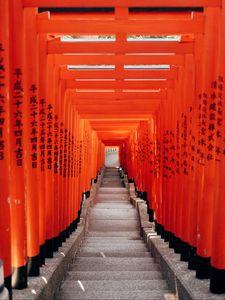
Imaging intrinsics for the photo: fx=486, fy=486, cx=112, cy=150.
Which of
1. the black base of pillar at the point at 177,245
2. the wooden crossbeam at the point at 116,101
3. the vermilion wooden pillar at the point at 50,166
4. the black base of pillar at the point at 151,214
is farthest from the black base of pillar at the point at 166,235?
the black base of pillar at the point at 151,214

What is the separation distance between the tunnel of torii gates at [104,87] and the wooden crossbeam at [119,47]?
0.05 feet

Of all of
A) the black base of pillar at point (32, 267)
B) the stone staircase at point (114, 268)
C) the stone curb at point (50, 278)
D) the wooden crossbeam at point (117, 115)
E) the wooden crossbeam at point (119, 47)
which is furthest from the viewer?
the wooden crossbeam at point (117, 115)

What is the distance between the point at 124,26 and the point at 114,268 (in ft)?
16.6

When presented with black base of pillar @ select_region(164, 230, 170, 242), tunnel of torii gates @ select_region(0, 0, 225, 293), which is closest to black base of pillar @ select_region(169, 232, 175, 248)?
tunnel of torii gates @ select_region(0, 0, 225, 293)

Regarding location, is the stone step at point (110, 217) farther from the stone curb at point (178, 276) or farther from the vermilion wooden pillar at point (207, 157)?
the vermilion wooden pillar at point (207, 157)

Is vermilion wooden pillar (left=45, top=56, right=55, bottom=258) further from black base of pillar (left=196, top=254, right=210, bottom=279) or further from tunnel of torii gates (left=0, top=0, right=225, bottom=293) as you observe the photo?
black base of pillar (left=196, top=254, right=210, bottom=279)

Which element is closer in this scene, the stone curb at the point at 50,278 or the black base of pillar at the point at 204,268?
the stone curb at the point at 50,278

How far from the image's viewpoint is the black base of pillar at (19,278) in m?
5.84

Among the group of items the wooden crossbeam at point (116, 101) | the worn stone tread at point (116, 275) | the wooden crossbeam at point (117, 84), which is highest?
the wooden crossbeam at point (117, 84)

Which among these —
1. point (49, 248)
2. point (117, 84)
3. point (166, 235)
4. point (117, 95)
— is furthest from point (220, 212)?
point (117, 95)

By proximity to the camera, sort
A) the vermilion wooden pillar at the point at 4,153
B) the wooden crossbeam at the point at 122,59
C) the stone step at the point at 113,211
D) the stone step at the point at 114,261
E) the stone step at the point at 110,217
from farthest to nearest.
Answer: the stone step at the point at 113,211, the stone step at the point at 110,217, the stone step at the point at 114,261, the wooden crossbeam at the point at 122,59, the vermilion wooden pillar at the point at 4,153

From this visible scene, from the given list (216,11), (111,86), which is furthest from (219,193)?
(111,86)

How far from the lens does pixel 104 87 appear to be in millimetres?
10656

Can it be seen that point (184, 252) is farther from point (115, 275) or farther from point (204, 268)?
point (204, 268)
